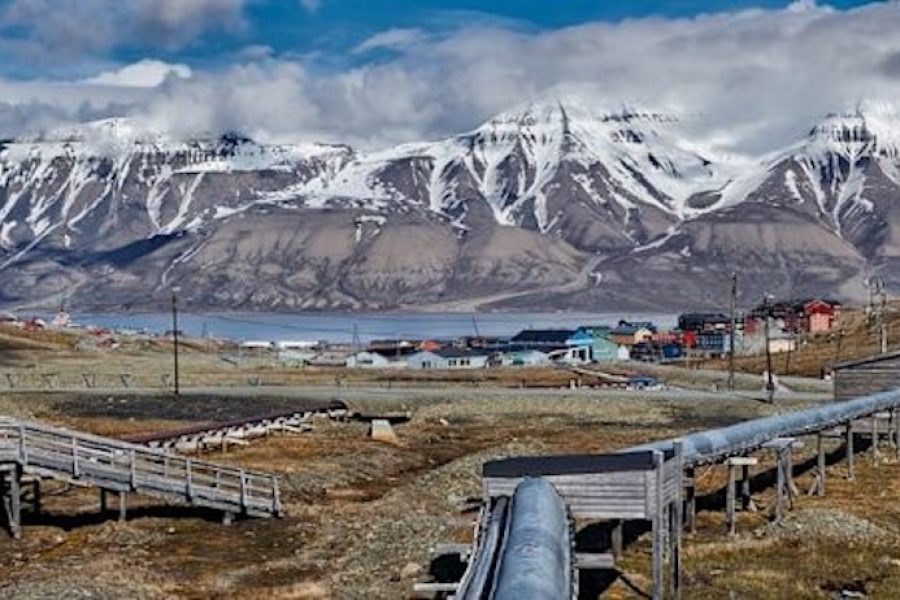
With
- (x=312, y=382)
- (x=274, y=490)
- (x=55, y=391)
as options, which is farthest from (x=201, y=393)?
(x=274, y=490)

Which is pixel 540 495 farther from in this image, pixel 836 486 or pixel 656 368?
pixel 656 368

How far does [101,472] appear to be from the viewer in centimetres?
4434

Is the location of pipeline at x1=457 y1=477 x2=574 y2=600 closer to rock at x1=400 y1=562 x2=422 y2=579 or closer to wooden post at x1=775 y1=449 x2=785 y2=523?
rock at x1=400 y1=562 x2=422 y2=579

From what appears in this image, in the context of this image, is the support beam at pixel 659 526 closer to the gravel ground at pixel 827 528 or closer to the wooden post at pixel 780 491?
the gravel ground at pixel 827 528

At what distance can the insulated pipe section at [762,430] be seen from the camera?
39.6 m

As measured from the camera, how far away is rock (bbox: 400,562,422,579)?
116 feet

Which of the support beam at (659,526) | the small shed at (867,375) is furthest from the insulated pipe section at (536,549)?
the small shed at (867,375)

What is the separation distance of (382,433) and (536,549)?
181 feet

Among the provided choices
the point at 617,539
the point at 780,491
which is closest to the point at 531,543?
the point at 617,539

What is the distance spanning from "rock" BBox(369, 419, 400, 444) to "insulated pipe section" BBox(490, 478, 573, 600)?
45.5 metres

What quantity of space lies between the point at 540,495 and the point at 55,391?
301 ft

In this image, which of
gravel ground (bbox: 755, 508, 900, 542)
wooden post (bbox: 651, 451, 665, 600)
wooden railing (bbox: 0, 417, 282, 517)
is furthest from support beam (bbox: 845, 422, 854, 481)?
wooden post (bbox: 651, 451, 665, 600)

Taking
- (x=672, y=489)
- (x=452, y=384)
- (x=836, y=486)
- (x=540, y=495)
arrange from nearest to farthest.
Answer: (x=540, y=495) < (x=672, y=489) < (x=836, y=486) < (x=452, y=384)

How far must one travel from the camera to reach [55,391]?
115250 mm
